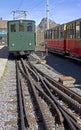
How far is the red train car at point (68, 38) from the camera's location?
22763mm

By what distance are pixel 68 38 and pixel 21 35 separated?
5.29 metres

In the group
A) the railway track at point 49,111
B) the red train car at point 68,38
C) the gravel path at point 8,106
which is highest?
the red train car at point 68,38

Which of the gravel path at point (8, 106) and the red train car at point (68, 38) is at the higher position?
the red train car at point (68, 38)

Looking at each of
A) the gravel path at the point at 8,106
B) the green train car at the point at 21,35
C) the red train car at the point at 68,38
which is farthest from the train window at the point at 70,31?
the gravel path at the point at 8,106

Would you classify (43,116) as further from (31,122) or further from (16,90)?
(16,90)

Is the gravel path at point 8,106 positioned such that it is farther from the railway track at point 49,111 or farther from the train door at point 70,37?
the train door at point 70,37

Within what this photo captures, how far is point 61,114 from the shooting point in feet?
29.1

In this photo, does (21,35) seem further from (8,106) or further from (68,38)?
(8,106)

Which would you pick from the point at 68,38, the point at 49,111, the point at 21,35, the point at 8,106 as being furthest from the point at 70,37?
the point at 49,111

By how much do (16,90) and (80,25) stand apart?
921 cm

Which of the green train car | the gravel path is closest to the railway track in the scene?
the gravel path

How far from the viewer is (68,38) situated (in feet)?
86.8

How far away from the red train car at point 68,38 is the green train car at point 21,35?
248 cm

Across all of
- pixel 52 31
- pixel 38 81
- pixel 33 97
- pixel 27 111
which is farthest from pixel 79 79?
pixel 52 31
